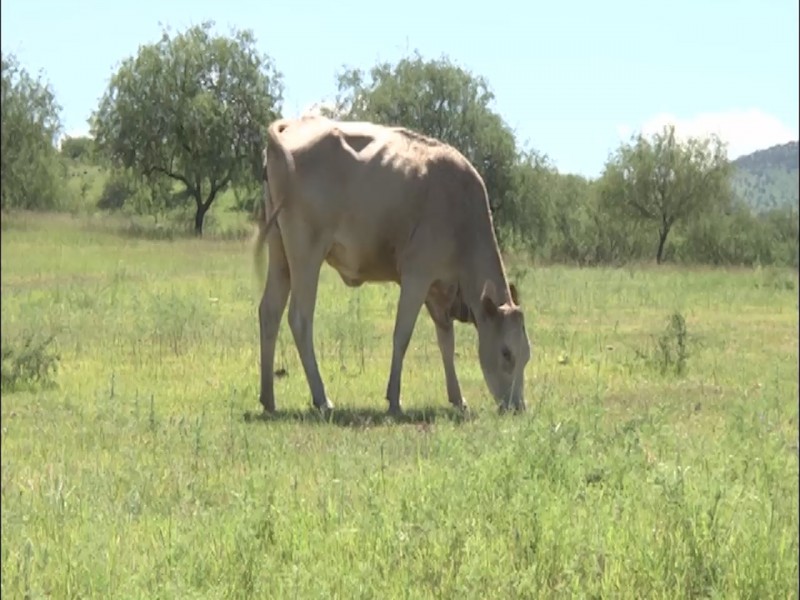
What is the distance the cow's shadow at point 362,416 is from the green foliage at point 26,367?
2644mm

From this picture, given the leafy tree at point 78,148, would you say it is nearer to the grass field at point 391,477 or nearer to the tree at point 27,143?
the tree at point 27,143

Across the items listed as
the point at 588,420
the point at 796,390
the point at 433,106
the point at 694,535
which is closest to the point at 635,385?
the point at 796,390

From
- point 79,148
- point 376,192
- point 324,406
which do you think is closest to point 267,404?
point 324,406

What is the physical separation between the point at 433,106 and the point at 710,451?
32.0 m

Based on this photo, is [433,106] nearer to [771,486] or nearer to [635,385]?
[635,385]

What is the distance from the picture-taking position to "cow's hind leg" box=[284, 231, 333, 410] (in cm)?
1017

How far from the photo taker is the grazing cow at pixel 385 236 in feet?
33.3

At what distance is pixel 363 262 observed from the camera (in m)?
10.5

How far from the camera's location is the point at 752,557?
191 inches

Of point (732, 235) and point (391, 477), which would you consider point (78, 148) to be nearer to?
point (732, 235)

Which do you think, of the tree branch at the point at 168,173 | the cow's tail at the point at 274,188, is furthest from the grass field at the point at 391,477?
the tree branch at the point at 168,173

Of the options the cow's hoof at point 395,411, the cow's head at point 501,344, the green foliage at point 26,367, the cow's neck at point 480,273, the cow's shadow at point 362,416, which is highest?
the cow's neck at point 480,273

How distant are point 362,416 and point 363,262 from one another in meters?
1.70

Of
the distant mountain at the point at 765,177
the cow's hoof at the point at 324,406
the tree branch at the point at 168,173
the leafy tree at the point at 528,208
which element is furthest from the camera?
the distant mountain at the point at 765,177
